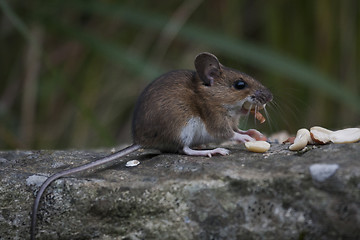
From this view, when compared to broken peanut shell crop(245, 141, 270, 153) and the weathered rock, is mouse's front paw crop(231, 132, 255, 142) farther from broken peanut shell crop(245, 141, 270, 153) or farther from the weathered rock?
the weathered rock

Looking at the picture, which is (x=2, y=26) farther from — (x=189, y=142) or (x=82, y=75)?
(x=189, y=142)

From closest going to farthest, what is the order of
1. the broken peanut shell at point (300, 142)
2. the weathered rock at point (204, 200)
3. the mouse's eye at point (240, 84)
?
the weathered rock at point (204, 200) → the broken peanut shell at point (300, 142) → the mouse's eye at point (240, 84)

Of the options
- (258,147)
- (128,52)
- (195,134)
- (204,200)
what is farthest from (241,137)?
(128,52)

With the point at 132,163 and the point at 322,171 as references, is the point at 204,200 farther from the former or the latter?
the point at 132,163

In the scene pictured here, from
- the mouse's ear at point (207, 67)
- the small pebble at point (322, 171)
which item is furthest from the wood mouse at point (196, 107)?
the small pebble at point (322, 171)

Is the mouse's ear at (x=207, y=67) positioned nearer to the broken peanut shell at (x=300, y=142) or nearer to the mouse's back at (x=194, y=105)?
the mouse's back at (x=194, y=105)

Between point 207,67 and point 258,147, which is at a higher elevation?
point 207,67
